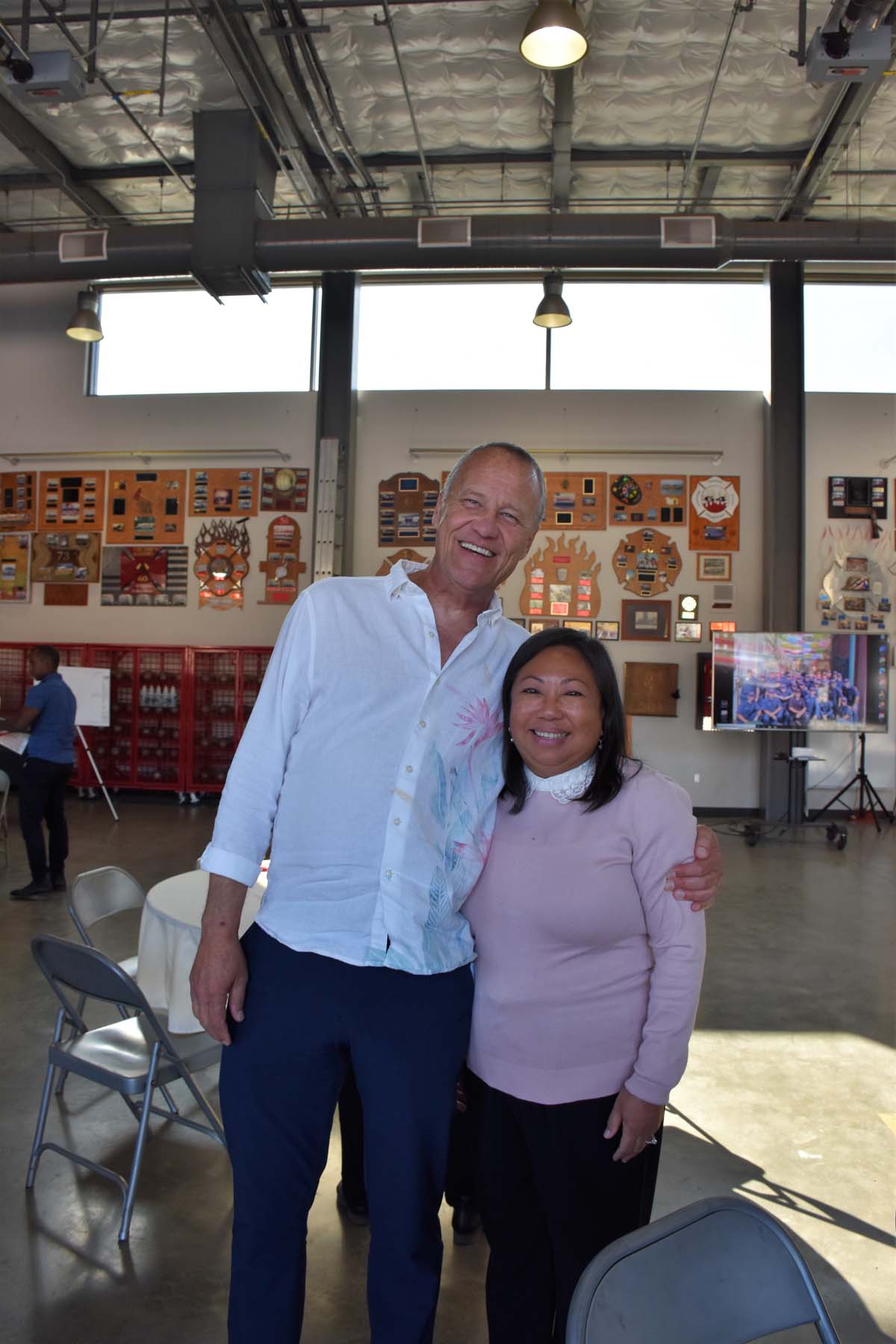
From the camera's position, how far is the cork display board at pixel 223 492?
33.0 ft

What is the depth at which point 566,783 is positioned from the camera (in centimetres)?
149

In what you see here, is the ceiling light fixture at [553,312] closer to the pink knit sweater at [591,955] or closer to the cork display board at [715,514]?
the cork display board at [715,514]

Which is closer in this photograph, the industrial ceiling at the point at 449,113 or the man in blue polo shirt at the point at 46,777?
the man in blue polo shirt at the point at 46,777

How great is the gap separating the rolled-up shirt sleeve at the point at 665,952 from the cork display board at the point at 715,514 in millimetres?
8710

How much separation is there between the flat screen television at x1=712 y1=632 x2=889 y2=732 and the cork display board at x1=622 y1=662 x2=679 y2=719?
908 mm

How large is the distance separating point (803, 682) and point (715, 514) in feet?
7.08

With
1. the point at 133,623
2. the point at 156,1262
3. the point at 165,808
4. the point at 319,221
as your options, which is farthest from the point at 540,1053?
the point at 133,623

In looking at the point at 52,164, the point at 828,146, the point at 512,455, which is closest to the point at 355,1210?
the point at 512,455

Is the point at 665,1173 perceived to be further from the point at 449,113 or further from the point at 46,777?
the point at 449,113

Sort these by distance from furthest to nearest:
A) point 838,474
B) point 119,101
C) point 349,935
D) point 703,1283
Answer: point 838,474 < point 119,101 < point 349,935 < point 703,1283

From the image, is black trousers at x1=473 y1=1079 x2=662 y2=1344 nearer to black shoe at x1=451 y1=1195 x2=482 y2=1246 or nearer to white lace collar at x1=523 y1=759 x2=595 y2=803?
white lace collar at x1=523 y1=759 x2=595 y2=803

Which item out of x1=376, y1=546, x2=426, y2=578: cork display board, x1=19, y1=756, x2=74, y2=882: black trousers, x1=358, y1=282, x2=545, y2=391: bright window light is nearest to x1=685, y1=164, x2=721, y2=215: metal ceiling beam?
x1=358, y1=282, x2=545, y2=391: bright window light

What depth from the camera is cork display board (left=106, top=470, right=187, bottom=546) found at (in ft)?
33.3

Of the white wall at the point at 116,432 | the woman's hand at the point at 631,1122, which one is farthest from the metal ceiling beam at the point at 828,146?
the woman's hand at the point at 631,1122
